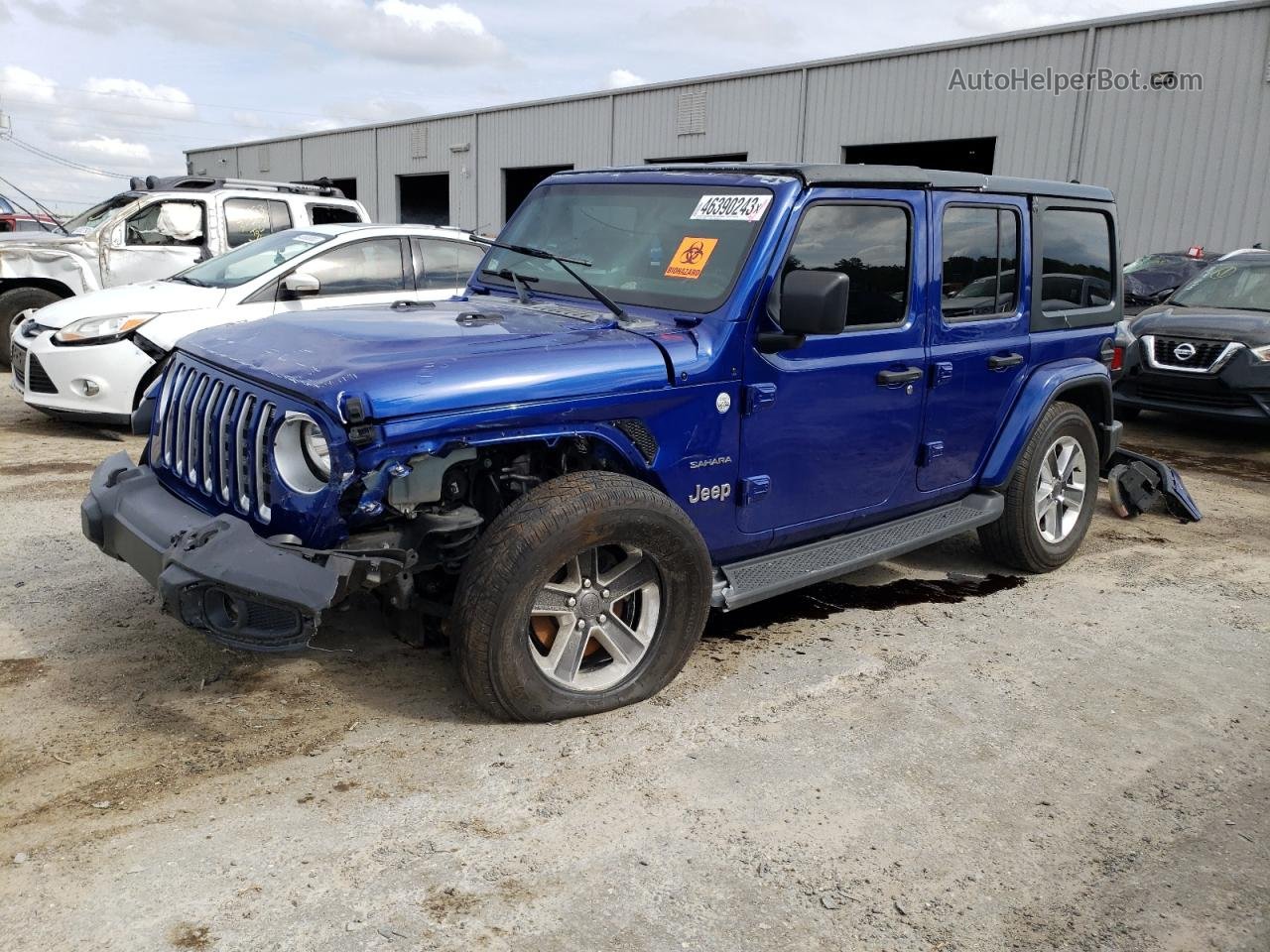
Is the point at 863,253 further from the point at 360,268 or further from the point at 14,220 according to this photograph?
the point at 14,220

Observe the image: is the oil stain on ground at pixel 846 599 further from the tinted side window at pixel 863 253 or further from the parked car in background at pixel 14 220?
the parked car in background at pixel 14 220

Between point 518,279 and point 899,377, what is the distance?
1715mm

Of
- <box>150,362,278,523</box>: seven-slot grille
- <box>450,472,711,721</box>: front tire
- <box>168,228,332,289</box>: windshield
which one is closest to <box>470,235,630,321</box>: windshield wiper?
<box>450,472,711,721</box>: front tire

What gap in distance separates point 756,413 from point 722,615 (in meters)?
1.27

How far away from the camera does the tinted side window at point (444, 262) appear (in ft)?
27.5

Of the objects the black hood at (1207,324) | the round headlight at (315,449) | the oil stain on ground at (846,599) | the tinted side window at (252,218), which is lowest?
the oil stain on ground at (846,599)

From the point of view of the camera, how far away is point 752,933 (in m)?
2.59

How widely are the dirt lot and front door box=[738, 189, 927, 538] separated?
69 cm

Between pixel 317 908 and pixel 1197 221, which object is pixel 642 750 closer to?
pixel 317 908

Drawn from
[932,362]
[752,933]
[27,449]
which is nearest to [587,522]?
[752,933]

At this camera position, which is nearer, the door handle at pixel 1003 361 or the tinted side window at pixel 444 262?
the door handle at pixel 1003 361

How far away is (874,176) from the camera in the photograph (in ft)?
14.2

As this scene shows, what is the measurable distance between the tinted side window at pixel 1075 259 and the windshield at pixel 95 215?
985 centimetres

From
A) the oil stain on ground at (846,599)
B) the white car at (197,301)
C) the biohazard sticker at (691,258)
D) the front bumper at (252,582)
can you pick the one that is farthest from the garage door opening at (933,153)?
the front bumper at (252,582)
